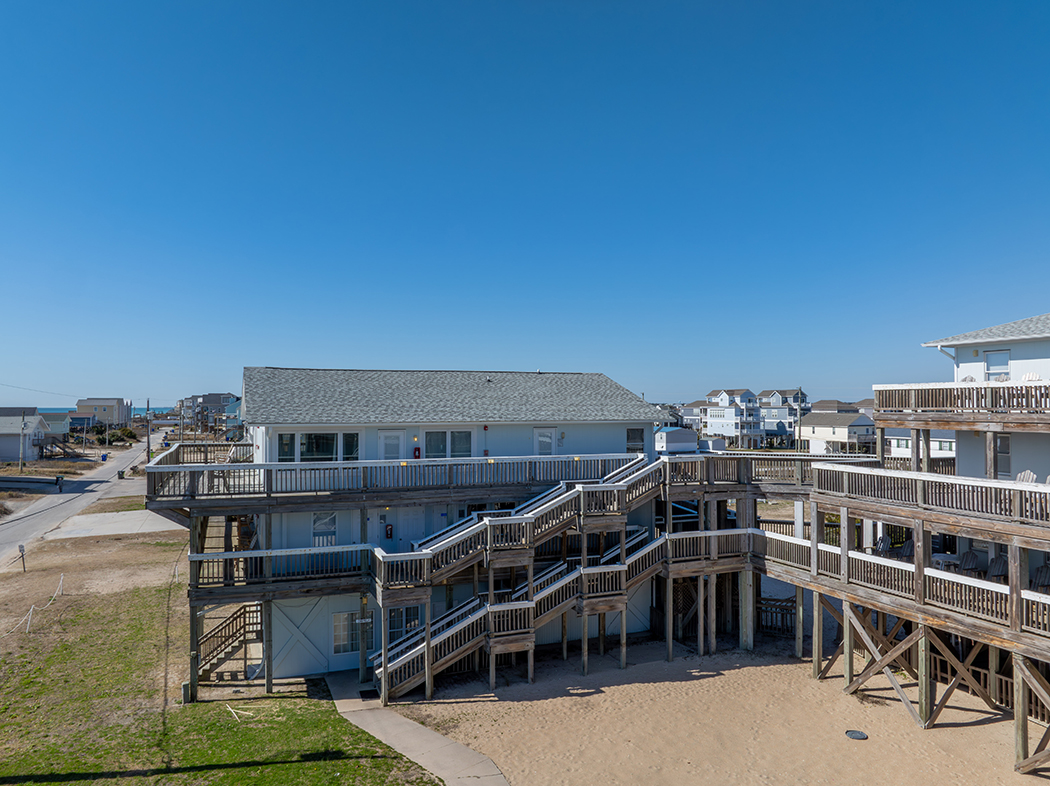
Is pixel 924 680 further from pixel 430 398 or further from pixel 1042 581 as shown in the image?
pixel 430 398

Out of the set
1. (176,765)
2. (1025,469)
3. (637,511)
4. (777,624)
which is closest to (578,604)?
(637,511)

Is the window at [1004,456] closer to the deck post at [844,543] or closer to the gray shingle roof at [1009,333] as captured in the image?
the gray shingle roof at [1009,333]

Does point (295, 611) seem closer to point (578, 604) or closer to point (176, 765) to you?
point (176, 765)

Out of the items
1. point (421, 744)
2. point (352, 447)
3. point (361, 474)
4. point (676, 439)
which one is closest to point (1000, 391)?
point (421, 744)

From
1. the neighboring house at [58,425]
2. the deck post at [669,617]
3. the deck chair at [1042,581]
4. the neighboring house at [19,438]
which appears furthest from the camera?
the neighboring house at [58,425]

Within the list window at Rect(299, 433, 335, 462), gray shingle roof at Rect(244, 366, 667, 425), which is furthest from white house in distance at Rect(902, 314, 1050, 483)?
window at Rect(299, 433, 335, 462)

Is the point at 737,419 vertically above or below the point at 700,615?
above

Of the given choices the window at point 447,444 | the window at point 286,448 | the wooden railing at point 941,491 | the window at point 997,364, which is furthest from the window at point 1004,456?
the window at point 286,448
